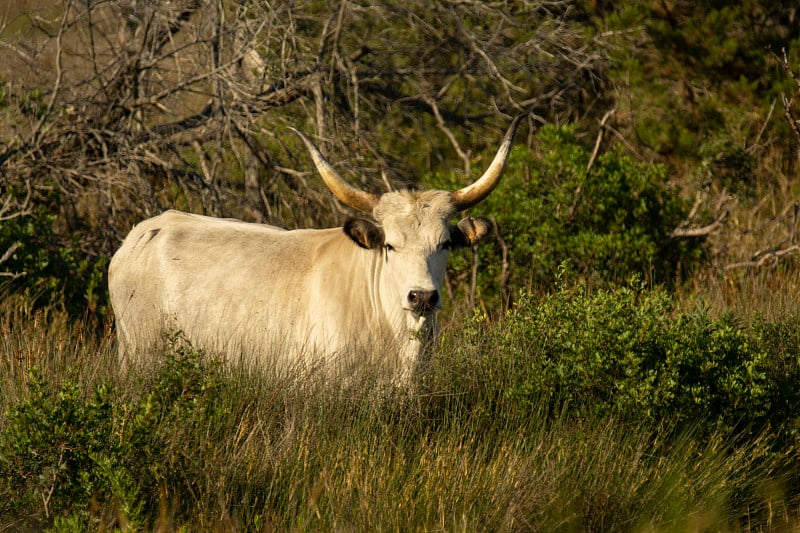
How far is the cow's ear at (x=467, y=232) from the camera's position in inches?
257

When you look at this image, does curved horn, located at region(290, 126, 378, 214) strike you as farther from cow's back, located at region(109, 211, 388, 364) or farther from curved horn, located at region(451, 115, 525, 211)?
curved horn, located at region(451, 115, 525, 211)

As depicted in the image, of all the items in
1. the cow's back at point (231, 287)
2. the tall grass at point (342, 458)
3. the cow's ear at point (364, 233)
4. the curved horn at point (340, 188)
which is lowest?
the tall grass at point (342, 458)

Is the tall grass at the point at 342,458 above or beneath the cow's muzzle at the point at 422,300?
beneath

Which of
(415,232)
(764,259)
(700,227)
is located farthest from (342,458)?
(700,227)

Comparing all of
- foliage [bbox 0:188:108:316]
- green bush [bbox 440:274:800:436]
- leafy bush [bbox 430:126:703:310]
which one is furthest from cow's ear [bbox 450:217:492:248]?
foliage [bbox 0:188:108:316]

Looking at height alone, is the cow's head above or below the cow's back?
above

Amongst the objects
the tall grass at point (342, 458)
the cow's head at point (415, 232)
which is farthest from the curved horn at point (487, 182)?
the tall grass at point (342, 458)

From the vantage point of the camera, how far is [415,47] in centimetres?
1157

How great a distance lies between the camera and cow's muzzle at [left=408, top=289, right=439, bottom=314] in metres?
5.88

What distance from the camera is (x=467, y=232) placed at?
6.59 m

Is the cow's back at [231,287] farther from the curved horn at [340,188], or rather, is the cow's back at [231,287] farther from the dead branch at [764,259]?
the dead branch at [764,259]

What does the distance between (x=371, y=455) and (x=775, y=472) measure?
7.89ft

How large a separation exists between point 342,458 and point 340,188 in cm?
217

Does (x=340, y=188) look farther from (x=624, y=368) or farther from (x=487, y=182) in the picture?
(x=624, y=368)
